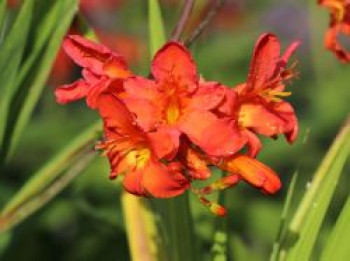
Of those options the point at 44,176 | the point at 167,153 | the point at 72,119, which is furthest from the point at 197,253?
the point at 72,119

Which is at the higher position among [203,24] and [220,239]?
[203,24]

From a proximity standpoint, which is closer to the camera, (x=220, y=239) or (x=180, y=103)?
(x=180, y=103)

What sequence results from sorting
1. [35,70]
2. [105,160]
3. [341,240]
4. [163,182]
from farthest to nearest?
[105,160]
[35,70]
[341,240]
[163,182]

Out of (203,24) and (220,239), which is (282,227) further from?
(203,24)

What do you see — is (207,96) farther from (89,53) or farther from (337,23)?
(337,23)

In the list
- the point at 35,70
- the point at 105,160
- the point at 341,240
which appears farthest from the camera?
the point at 105,160

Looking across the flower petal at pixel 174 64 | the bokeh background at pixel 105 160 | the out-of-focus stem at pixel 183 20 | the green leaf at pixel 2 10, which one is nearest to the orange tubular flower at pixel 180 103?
the flower petal at pixel 174 64

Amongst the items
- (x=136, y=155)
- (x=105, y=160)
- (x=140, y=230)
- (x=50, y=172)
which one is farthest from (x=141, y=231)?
(x=105, y=160)

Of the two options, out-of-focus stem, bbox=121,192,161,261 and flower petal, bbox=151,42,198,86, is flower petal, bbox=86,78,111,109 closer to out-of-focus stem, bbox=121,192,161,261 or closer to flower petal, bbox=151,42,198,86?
flower petal, bbox=151,42,198,86
